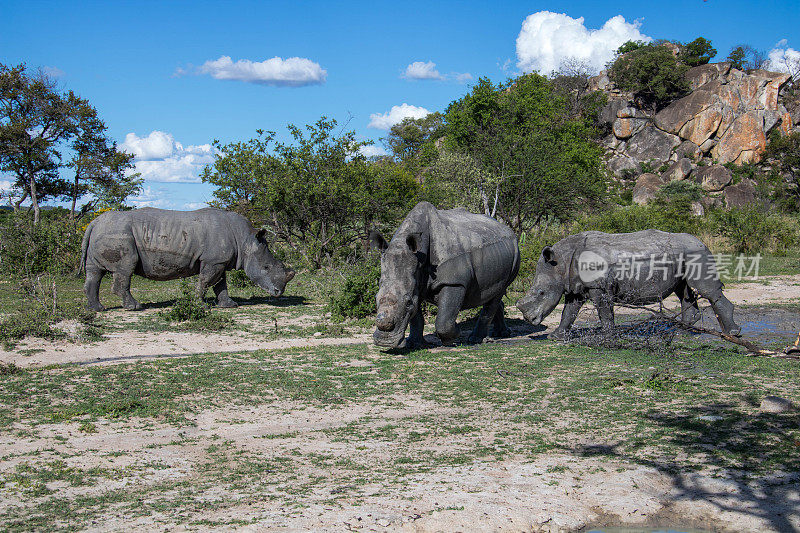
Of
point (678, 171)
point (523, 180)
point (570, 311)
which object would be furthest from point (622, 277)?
point (678, 171)

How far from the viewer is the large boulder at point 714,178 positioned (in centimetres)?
5662

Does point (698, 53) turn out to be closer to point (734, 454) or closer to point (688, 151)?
point (688, 151)

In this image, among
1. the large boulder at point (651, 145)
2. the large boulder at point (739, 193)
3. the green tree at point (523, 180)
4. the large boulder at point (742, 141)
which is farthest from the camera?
the large boulder at point (651, 145)

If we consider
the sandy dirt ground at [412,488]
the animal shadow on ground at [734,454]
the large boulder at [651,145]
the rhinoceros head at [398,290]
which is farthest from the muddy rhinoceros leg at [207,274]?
the large boulder at [651,145]

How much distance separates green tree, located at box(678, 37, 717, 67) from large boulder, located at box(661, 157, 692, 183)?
12.9 m

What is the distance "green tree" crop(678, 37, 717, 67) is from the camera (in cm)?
6519

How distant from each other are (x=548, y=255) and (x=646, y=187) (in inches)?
1864

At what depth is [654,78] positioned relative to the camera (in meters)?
61.9

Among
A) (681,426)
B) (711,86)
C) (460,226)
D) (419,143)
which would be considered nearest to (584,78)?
(711,86)

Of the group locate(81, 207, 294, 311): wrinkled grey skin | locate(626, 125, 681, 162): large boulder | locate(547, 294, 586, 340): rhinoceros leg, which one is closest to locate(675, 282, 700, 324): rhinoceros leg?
locate(547, 294, 586, 340): rhinoceros leg

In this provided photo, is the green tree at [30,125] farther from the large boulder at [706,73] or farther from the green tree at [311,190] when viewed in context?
the large boulder at [706,73]

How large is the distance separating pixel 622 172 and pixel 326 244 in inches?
1693

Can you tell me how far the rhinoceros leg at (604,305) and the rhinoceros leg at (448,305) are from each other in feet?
7.84

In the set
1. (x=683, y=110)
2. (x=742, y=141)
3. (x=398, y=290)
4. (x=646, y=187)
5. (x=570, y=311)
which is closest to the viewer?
(x=398, y=290)
